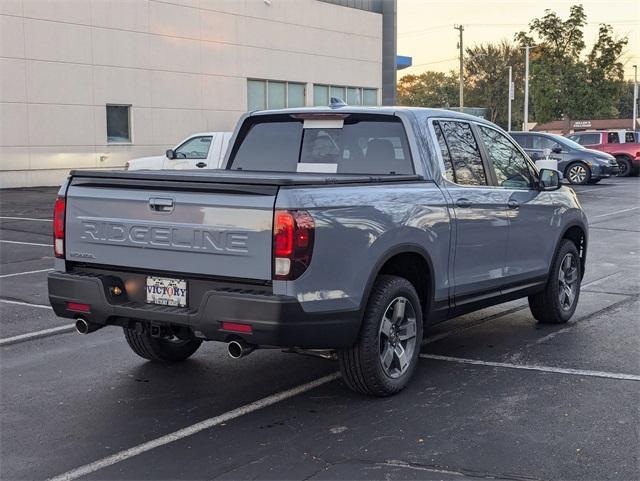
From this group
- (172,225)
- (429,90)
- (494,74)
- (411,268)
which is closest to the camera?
(172,225)

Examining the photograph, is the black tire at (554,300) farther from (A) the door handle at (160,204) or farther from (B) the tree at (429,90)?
Result: (B) the tree at (429,90)

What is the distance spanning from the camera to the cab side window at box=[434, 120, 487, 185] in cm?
644

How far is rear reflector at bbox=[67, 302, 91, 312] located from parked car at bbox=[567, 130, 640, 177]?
30.9m

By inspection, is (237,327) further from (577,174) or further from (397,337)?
(577,174)

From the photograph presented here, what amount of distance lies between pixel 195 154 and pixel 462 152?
13999 millimetres

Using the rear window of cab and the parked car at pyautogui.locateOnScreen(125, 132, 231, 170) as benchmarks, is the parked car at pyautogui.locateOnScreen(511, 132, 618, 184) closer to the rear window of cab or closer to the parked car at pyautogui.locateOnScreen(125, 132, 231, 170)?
the parked car at pyautogui.locateOnScreen(125, 132, 231, 170)

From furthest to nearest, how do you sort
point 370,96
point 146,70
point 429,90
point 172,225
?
1. point 429,90
2. point 370,96
3. point 146,70
4. point 172,225

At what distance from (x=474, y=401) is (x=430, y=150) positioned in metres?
1.89

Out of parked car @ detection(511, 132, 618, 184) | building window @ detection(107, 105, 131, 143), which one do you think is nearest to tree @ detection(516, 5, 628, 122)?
parked car @ detection(511, 132, 618, 184)

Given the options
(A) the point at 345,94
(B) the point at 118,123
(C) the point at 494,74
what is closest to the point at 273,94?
(A) the point at 345,94

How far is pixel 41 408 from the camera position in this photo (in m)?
5.44

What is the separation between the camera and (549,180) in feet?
24.5

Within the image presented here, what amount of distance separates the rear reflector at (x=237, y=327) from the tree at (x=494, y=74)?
73.7m

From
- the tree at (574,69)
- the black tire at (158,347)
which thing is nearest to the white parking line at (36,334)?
the black tire at (158,347)
